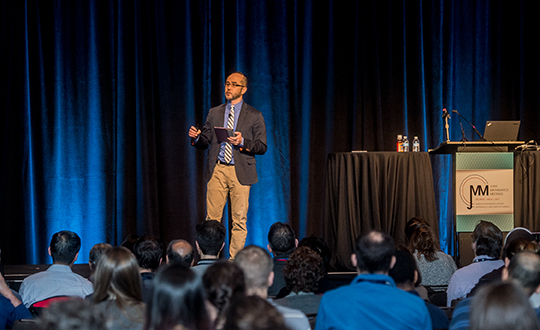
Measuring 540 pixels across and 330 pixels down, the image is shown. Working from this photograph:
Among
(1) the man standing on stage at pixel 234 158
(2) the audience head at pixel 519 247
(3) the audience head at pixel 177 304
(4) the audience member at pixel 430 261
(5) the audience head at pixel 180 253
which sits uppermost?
(1) the man standing on stage at pixel 234 158

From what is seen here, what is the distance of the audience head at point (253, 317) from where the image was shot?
1362mm

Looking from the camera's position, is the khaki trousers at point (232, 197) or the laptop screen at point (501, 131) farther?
the laptop screen at point (501, 131)

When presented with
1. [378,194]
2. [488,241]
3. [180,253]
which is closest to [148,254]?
[180,253]

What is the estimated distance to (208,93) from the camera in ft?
21.9

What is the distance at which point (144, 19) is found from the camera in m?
6.54

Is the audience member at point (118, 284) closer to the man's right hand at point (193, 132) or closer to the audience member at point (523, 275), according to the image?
the audience member at point (523, 275)

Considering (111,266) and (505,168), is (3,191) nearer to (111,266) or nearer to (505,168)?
(111,266)

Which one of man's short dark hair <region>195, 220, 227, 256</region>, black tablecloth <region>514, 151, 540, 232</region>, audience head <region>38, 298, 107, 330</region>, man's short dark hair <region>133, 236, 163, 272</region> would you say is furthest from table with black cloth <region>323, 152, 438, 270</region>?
audience head <region>38, 298, 107, 330</region>

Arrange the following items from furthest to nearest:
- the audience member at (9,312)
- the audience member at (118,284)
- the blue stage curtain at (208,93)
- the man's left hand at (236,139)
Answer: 1. the blue stage curtain at (208,93)
2. the man's left hand at (236,139)
3. the audience member at (9,312)
4. the audience member at (118,284)

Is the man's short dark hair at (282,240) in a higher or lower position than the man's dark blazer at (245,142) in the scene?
lower

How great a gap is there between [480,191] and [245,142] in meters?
2.28

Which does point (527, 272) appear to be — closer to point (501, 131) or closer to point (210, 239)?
point (210, 239)

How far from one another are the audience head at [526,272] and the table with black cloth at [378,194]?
3116mm

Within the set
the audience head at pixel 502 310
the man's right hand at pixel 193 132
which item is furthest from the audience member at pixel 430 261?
the audience head at pixel 502 310
